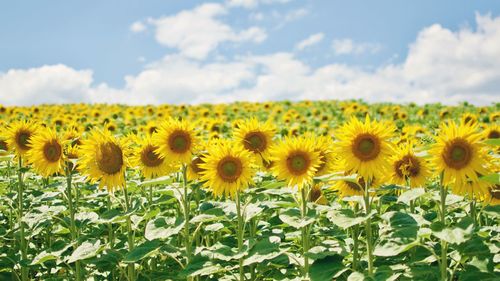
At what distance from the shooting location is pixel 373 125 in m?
4.25

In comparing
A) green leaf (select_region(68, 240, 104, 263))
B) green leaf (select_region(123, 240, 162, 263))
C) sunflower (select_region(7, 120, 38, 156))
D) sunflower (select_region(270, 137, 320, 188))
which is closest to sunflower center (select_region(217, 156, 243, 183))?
sunflower (select_region(270, 137, 320, 188))

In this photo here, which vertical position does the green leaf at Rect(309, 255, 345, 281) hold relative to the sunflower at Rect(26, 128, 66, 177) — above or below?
below

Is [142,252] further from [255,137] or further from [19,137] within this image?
[19,137]

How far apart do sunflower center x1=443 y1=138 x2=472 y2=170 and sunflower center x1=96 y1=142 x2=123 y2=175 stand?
9.73ft

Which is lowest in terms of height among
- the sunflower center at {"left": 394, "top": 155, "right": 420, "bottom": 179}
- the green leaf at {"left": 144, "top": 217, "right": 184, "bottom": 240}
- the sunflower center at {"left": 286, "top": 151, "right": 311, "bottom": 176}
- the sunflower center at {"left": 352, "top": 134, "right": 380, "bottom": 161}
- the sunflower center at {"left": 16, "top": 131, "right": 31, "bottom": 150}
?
the green leaf at {"left": 144, "top": 217, "right": 184, "bottom": 240}

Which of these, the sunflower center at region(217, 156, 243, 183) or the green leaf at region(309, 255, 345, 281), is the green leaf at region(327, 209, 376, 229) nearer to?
the green leaf at region(309, 255, 345, 281)

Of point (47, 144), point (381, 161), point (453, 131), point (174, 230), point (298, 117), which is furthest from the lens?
point (298, 117)

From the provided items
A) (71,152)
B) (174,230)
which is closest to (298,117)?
(71,152)

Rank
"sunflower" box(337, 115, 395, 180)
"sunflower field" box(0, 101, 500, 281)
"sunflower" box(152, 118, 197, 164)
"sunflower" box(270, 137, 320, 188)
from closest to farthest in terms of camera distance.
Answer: "sunflower field" box(0, 101, 500, 281), "sunflower" box(337, 115, 395, 180), "sunflower" box(270, 137, 320, 188), "sunflower" box(152, 118, 197, 164)

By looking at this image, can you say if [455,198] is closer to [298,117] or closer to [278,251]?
[278,251]

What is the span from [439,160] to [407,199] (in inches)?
14.4

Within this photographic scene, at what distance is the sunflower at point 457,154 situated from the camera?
3.88 metres

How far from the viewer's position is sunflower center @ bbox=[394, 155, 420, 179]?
5.00 metres

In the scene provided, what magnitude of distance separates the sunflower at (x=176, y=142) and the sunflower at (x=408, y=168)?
6.25 ft
